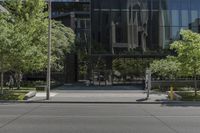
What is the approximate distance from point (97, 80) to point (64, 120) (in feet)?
139

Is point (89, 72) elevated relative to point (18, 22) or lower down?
lower down

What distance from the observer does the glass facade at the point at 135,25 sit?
187ft

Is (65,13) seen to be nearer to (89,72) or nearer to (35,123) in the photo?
(89,72)

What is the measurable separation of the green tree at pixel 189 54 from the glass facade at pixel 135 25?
2270 cm

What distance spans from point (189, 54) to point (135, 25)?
79.0ft

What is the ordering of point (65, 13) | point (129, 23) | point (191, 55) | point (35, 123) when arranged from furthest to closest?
point (65, 13) < point (129, 23) < point (191, 55) < point (35, 123)

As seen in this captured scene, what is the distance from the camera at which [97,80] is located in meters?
59.5

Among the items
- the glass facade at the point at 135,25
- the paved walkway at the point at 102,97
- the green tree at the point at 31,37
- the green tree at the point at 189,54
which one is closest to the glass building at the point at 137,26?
the glass facade at the point at 135,25

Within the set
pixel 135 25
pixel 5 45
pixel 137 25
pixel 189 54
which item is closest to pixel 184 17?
pixel 137 25

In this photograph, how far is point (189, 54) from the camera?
33.3 meters

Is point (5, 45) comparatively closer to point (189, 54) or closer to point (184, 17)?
point (189, 54)

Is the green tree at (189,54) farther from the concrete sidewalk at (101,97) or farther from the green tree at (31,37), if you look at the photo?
the green tree at (31,37)

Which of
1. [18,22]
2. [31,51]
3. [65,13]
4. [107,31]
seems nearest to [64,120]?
[31,51]

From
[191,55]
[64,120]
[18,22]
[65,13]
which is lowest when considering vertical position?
[64,120]
